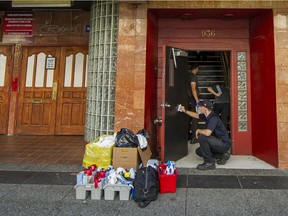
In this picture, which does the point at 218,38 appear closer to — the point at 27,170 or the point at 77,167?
the point at 77,167

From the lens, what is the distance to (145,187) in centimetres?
285

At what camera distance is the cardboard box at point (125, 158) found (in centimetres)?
351

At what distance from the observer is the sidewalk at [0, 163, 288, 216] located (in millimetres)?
2652

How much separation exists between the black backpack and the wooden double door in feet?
13.3

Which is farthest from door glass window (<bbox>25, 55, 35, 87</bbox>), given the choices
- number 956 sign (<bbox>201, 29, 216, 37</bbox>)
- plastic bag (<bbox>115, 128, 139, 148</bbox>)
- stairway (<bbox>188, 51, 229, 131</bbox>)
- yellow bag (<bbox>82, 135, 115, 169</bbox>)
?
number 956 sign (<bbox>201, 29, 216, 37</bbox>)

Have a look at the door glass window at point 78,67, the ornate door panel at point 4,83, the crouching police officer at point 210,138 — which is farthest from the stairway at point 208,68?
the ornate door panel at point 4,83

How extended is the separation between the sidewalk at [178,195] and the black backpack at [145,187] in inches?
2.9

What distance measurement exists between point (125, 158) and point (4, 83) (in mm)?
5286

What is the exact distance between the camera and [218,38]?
16.5 feet

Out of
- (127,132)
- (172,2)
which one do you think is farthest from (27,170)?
(172,2)

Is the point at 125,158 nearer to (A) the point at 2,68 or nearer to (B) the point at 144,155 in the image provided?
(B) the point at 144,155

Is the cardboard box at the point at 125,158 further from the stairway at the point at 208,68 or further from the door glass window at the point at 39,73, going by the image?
the door glass window at the point at 39,73

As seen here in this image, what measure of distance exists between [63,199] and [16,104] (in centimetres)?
484

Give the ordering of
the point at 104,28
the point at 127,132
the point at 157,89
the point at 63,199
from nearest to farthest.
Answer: the point at 63,199, the point at 127,132, the point at 104,28, the point at 157,89
